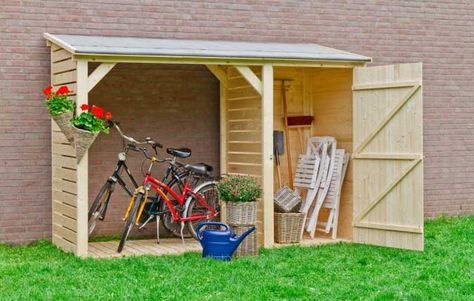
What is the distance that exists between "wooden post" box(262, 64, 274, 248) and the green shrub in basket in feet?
0.93

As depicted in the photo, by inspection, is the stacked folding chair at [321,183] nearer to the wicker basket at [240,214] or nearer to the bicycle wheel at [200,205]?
the bicycle wheel at [200,205]

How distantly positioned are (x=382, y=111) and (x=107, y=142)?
10.6 ft

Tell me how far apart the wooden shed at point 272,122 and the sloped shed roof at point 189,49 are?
0.04ft

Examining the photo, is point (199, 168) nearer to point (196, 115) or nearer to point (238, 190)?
point (196, 115)

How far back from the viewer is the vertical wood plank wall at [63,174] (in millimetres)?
8992

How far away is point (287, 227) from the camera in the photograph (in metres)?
10.0

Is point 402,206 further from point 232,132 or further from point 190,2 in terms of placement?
point 190,2

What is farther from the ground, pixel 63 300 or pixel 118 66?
pixel 118 66

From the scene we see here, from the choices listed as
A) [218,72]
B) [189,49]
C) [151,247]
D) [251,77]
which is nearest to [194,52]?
[189,49]

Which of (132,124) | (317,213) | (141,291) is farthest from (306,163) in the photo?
(141,291)

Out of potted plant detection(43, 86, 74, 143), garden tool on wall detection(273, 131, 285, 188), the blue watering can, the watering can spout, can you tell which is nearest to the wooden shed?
potted plant detection(43, 86, 74, 143)

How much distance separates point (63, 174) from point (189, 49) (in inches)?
74.7

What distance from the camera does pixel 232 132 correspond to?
1070 centimetres

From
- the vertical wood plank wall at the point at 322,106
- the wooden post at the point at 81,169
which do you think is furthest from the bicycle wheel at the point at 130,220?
the vertical wood plank wall at the point at 322,106
